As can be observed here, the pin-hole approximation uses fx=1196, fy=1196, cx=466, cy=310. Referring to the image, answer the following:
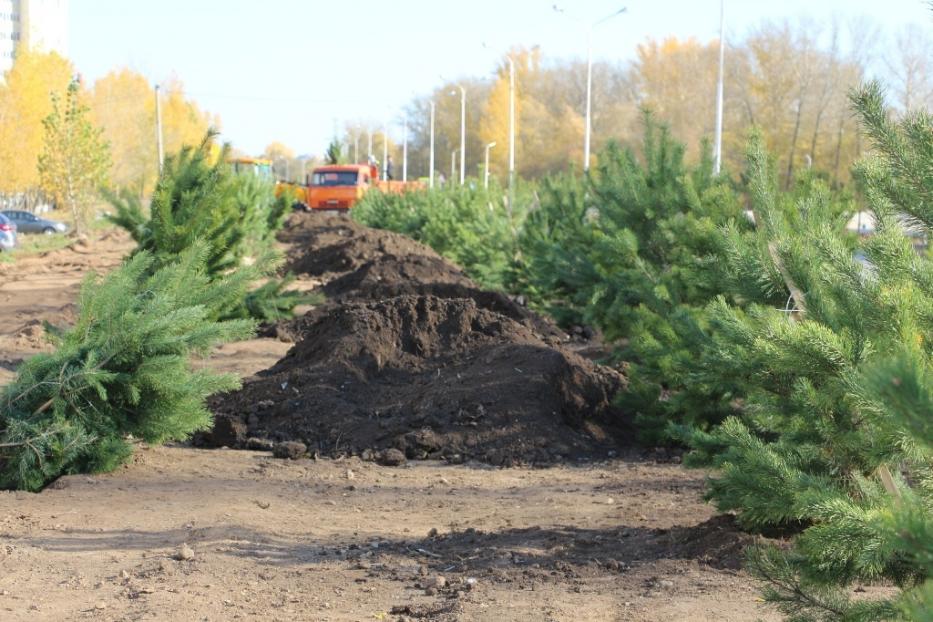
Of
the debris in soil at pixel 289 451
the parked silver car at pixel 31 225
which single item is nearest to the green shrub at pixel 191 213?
the debris in soil at pixel 289 451

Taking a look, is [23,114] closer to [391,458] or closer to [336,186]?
[336,186]

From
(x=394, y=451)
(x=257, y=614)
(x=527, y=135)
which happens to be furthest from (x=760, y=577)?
(x=527, y=135)

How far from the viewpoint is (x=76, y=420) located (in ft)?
24.5

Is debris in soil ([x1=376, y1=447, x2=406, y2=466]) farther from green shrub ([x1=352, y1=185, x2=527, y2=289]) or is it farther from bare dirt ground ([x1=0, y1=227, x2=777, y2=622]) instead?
green shrub ([x1=352, y1=185, x2=527, y2=289])

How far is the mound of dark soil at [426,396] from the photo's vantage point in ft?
30.9

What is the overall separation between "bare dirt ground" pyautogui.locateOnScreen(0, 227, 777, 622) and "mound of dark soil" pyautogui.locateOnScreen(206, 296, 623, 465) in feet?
1.70

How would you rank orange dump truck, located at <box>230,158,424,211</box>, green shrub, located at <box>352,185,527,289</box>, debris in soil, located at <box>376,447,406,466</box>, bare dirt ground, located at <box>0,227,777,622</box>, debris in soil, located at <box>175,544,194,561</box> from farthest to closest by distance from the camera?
orange dump truck, located at <box>230,158,424,211</box> → green shrub, located at <box>352,185,527,289</box> → debris in soil, located at <box>376,447,406,466</box> → debris in soil, located at <box>175,544,194,561</box> → bare dirt ground, located at <box>0,227,777,622</box>

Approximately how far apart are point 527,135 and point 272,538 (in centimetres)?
7863

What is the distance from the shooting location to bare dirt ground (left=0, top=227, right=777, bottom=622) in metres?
5.12

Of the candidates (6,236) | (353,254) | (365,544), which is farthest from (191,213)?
(6,236)

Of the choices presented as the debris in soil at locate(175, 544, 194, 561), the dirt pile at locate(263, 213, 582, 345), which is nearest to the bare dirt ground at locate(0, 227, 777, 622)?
the debris in soil at locate(175, 544, 194, 561)

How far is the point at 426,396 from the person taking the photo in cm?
1015

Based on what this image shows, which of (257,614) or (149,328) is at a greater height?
(149,328)

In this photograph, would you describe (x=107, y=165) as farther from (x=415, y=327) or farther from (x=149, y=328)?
(x=149, y=328)
